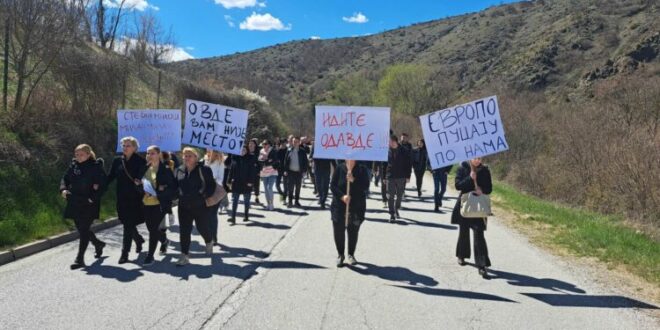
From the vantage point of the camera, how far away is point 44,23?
13.6m

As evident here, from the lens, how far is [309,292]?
647 cm

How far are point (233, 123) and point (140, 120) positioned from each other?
181 centimetres

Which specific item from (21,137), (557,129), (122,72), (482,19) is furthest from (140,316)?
(482,19)

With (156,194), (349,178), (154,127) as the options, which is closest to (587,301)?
(349,178)

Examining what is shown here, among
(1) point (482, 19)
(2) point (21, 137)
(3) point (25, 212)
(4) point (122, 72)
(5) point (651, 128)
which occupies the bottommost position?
(3) point (25, 212)

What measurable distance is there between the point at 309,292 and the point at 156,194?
9.66 ft

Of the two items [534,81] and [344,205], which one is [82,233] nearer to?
[344,205]

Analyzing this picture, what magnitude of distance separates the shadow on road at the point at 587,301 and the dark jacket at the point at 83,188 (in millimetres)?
5994

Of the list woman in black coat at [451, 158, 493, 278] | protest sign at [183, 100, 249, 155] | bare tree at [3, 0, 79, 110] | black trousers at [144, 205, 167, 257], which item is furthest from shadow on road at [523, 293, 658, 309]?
bare tree at [3, 0, 79, 110]

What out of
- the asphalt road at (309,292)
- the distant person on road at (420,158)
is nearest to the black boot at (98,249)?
the asphalt road at (309,292)

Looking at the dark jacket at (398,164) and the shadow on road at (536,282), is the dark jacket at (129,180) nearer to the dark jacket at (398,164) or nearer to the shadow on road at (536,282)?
the shadow on road at (536,282)

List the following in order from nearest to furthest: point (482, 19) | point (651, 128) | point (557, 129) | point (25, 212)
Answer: point (25, 212) < point (651, 128) < point (557, 129) < point (482, 19)

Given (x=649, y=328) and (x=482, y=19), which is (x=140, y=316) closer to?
(x=649, y=328)

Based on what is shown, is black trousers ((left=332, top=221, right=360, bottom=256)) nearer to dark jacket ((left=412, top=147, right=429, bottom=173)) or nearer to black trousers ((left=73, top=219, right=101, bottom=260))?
black trousers ((left=73, top=219, right=101, bottom=260))
